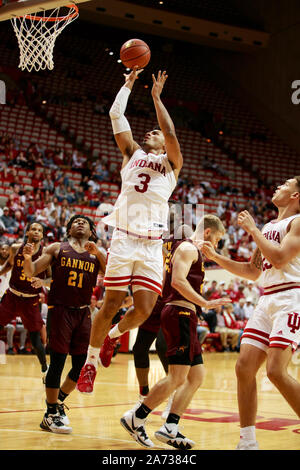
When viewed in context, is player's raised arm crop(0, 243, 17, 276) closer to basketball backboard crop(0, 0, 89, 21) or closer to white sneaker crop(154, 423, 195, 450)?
basketball backboard crop(0, 0, 89, 21)

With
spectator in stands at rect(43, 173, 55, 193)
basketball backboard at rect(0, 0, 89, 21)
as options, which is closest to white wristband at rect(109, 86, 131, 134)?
basketball backboard at rect(0, 0, 89, 21)

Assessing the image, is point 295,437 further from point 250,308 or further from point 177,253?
point 250,308

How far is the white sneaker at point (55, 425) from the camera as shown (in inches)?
216

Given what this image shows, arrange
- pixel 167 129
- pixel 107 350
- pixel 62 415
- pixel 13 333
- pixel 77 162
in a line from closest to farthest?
pixel 167 129
pixel 107 350
pixel 62 415
pixel 13 333
pixel 77 162

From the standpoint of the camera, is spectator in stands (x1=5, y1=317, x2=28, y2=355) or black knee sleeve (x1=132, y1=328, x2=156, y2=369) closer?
black knee sleeve (x1=132, y1=328, x2=156, y2=369)

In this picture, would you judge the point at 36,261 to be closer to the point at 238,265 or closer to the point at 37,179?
the point at 238,265

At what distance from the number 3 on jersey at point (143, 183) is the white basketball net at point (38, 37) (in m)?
3.06

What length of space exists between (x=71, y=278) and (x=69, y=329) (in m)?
0.49

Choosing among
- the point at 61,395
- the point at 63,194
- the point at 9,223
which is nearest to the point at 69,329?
the point at 61,395

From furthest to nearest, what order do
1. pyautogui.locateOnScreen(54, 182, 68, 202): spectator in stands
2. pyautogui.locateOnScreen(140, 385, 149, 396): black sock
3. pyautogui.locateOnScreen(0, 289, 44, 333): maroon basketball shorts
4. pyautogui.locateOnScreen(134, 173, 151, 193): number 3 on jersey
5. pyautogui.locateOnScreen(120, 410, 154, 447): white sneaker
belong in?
pyautogui.locateOnScreen(54, 182, 68, 202): spectator in stands, pyautogui.locateOnScreen(0, 289, 44, 333): maroon basketball shorts, pyautogui.locateOnScreen(140, 385, 149, 396): black sock, pyautogui.locateOnScreen(134, 173, 151, 193): number 3 on jersey, pyautogui.locateOnScreen(120, 410, 154, 447): white sneaker

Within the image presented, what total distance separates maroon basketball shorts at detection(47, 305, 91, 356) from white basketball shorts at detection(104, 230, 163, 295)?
0.69m

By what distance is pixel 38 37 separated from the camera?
811 cm

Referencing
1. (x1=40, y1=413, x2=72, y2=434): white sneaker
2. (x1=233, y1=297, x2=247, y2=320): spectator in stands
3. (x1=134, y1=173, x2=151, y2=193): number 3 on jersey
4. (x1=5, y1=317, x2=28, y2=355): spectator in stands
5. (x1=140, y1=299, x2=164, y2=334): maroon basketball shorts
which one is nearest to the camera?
(x1=134, y1=173, x2=151, y2=193): number 3 on jersey

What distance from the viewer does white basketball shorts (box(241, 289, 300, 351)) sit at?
4352 mm
